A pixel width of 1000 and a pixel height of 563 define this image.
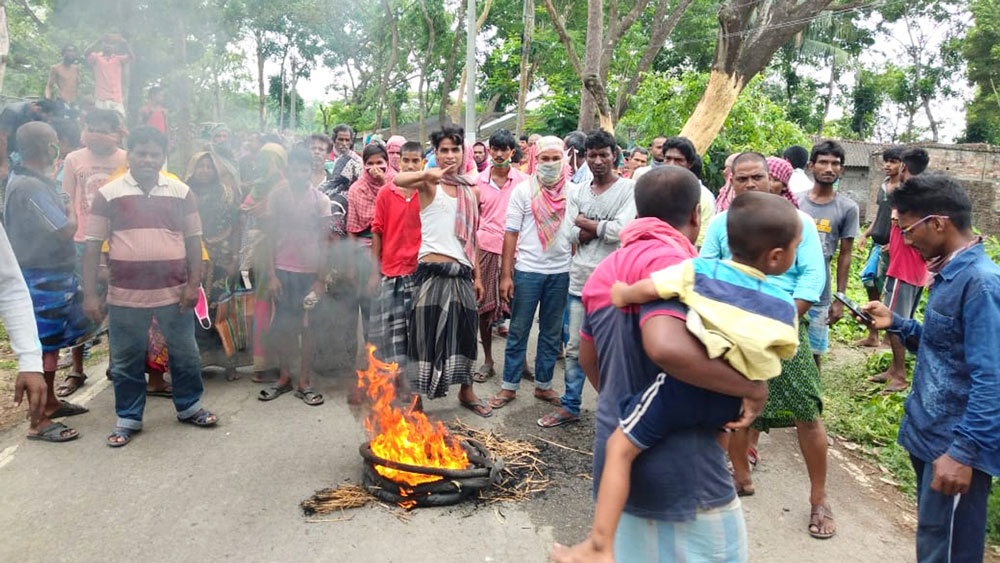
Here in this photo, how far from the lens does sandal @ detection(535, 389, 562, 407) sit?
5.61 meters

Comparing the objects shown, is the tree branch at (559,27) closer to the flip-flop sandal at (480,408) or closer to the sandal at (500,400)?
the sandal at (500,400)

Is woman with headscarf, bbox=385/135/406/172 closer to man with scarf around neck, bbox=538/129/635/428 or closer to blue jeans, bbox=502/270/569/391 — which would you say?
blue jeans, bbox=502/270/569/391

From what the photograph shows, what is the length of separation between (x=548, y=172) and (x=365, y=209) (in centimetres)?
172

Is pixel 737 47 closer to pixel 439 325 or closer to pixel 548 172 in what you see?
pixel 548 172

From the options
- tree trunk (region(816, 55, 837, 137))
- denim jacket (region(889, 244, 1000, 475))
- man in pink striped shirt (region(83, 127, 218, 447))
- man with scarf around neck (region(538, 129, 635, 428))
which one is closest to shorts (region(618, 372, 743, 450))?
denim jacket (region(889, 244, 1000, 475))

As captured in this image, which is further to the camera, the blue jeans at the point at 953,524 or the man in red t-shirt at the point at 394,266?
the man in red t-shirt at the point at 394,266

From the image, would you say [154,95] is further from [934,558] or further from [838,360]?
[934,558]

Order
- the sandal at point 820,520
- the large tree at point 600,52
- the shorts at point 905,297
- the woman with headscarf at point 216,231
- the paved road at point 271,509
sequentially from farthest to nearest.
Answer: the large tree at point 600,52 < the shorts at point 905,297 < the woman with headscarf at point 216,231 < the sandal at point 820,520 < the paved road at point 271,509

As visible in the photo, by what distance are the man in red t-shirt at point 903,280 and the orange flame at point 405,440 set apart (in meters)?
4.35

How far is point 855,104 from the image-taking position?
35062 mm

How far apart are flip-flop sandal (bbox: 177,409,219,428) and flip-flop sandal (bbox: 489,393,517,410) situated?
2.12m

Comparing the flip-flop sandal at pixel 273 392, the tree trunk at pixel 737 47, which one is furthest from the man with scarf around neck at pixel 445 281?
the tree trunk at pixel 737 47

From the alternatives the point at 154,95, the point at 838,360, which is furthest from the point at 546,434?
the point at 154,95

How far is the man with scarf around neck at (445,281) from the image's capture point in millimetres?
4992
